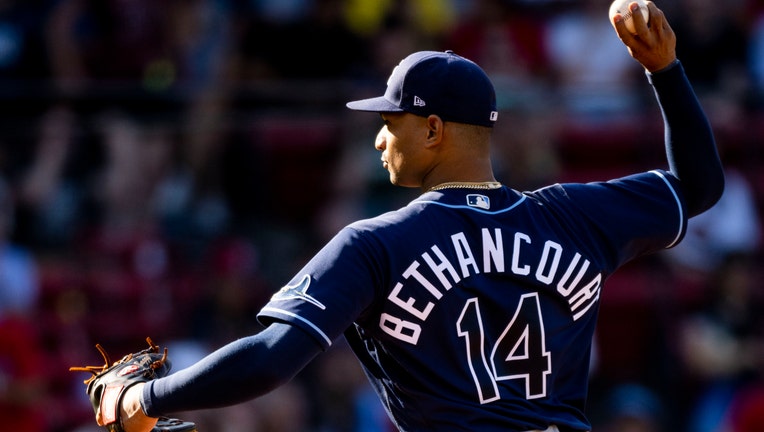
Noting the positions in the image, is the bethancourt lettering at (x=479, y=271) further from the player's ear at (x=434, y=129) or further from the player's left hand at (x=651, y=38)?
the player's left hand at (x=651, y=38)

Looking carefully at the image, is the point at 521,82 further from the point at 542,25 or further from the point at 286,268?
the point at 286,268

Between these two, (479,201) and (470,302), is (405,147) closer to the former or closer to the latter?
(479,201)

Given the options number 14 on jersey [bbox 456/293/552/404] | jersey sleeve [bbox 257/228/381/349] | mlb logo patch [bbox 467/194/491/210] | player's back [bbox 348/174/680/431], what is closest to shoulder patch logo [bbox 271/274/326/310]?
jersey sleeve [bbox 257/228/381/349]

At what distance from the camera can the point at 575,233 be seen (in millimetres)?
3369

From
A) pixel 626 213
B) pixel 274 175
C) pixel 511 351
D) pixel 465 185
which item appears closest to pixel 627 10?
pixel 626 213

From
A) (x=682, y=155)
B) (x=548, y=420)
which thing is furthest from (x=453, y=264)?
(x=682, y=155)

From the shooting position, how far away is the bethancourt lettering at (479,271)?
3111mm

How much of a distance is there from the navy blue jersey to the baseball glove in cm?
43

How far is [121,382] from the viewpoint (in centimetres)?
316

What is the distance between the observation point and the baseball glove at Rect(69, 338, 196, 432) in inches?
123

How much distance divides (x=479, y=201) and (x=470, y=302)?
0.30m

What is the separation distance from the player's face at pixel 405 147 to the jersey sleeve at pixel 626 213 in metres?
0.39

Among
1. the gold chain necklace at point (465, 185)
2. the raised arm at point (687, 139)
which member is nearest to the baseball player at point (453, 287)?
the gold chain necklace at point (465, 185)

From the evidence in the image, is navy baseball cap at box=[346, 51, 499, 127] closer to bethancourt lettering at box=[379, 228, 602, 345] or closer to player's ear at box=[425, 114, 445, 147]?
player's ear at box=[425, 114, 445, 147]
